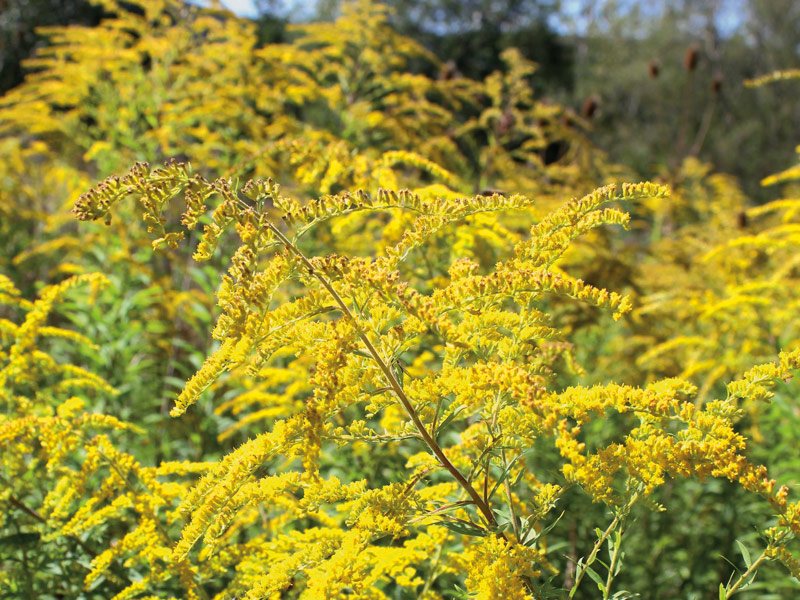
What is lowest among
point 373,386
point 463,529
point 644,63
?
point 463,529

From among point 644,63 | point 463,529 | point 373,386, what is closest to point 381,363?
point 373,386

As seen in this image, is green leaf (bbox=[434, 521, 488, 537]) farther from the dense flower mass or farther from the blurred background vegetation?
the blurred background vegetation

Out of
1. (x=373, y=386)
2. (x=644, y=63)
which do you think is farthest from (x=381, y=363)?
(x=644, y=63)

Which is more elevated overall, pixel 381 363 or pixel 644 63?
pixel 644 63

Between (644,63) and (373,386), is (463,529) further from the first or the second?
(644,63)

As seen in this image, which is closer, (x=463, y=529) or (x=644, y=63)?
(x=463, y=529)

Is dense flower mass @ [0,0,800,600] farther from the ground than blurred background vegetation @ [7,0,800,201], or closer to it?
closer to it

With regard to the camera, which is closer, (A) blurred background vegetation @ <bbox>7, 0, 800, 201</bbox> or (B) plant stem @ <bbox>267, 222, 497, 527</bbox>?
(B) plant stem @ <bbox>267, 222, 497, 527</bbox>

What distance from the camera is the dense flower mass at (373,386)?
1386 mm

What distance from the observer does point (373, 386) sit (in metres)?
1.49

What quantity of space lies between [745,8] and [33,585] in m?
35.6

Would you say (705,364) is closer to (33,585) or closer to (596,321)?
(596,321)

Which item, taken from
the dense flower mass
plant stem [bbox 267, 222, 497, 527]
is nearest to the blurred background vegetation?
the dense flower mass

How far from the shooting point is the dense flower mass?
4.55 ft
